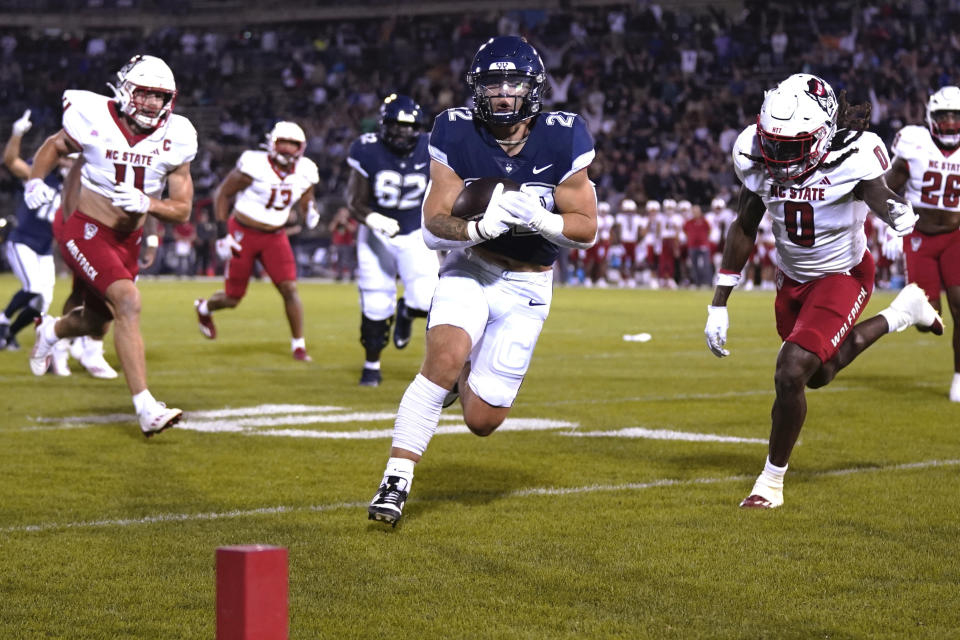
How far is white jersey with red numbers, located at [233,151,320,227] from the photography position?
1144 cm

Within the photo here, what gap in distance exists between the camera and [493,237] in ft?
15.7

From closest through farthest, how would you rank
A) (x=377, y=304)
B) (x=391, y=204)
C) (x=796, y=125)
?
(x=796, y=125) → (x=391, y=204) → (x=377, y=304)

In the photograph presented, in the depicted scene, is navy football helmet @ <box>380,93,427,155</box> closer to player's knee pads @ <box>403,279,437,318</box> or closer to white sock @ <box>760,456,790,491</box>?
player's knee pads @ <box>403,279,437,318</box>

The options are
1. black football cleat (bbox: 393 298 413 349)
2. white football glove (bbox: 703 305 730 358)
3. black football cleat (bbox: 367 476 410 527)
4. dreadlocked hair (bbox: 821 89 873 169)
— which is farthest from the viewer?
black football cleat (bbox: 393 298 413 349)

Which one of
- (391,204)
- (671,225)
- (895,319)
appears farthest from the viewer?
(671,225)

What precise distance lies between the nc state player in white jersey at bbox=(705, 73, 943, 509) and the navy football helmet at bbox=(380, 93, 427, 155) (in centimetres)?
433

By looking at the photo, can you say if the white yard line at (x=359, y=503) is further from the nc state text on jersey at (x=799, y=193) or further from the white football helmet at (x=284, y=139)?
the white football helmet at (x=284, y=139)

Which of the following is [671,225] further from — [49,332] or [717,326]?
[717,326]

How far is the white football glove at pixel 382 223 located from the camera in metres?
9.46

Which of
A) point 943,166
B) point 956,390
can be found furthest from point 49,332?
point 943,166

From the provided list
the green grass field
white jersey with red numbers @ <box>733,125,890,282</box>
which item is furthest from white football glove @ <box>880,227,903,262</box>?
white jersey with red numbers @ <box>733,125,890,282</box>

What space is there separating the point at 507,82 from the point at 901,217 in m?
1.61

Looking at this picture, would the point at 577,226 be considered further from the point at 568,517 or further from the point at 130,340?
the point at 130,340

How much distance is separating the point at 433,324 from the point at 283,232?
268 inches
